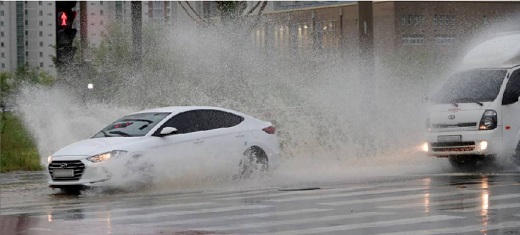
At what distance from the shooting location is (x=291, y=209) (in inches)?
592

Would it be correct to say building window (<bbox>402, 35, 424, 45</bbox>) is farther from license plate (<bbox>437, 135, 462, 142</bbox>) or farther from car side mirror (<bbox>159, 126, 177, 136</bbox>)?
car side mirror (<bbox>159, 126, 177, 136</bbox>)

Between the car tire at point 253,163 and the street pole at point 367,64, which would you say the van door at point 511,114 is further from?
the street pole at point 367,64

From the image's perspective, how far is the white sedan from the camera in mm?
18938

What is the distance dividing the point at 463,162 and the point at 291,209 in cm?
942

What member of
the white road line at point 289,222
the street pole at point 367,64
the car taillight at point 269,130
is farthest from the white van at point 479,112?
the white road line at point 289,222

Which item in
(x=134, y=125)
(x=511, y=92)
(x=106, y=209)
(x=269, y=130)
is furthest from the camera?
(x=511, y=92)

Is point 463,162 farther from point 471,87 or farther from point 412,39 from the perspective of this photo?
point 412,39

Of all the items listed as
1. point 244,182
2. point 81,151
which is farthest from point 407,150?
point 81,151

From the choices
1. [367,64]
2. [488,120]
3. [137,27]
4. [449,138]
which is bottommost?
[449,138]

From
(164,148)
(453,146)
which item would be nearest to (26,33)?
A: (453,146)

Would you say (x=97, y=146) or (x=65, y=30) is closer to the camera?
(x=97, y=146)

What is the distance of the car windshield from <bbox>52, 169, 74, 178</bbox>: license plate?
1.35 meters

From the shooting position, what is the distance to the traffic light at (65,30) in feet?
75.5

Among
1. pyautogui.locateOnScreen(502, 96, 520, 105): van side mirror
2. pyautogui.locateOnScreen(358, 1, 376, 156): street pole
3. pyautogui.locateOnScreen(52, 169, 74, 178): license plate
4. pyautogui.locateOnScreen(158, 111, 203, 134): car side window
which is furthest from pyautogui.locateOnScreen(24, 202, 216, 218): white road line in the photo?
pyautogui.locateOnScreen(358, 1, 376, 156): street pole
